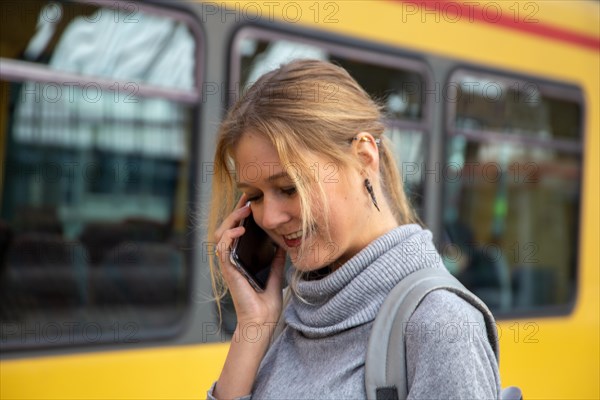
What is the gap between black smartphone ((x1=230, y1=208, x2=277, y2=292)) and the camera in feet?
5.86

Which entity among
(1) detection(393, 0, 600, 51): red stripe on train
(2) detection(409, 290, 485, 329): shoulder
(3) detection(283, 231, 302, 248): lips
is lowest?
(2) detection(409, 290, 485, 329): shoulder

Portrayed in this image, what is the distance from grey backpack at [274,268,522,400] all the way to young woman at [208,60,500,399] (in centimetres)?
2

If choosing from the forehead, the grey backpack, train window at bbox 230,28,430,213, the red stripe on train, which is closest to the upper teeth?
the forehead

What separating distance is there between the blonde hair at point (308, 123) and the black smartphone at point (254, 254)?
0.60 ft

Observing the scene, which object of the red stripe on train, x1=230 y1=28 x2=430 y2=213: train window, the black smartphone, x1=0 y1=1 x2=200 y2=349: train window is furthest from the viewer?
the red stripe on train

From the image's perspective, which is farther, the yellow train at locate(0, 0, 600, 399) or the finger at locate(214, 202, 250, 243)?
the yellow train at locate(0, 0, 600, 399)

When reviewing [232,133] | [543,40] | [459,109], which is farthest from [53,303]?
[543,40]

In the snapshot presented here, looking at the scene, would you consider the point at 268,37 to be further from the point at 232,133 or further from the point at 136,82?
the point at 232,133

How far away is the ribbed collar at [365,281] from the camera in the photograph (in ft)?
4.87

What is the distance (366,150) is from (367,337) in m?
0.37

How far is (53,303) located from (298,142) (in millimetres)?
1785

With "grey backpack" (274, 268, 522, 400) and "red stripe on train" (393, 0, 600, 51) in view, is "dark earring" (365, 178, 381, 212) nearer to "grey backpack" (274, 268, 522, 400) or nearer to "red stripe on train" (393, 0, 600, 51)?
"grey backpack" (274, 268, 522, 400)

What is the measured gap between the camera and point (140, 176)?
3.13 meters

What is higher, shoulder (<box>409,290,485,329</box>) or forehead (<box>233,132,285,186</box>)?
forehead (<box>233,132,285,186</box>)
